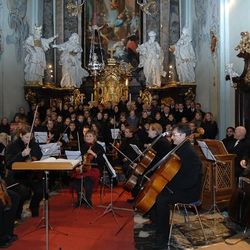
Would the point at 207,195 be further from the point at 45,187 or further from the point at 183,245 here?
the point at 45,187

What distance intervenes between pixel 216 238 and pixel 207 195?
1.83 meters

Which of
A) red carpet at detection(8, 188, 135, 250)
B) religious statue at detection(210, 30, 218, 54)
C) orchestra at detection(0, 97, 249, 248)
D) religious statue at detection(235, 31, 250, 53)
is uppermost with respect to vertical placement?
religious statue at detection(210, 30, 218, 54)

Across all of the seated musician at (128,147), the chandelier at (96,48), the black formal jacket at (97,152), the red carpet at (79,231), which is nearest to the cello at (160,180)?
the red carpet at (79,231)

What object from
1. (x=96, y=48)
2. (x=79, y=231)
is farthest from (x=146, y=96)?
(x=79, y=231)

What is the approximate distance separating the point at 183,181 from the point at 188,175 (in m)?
0.10

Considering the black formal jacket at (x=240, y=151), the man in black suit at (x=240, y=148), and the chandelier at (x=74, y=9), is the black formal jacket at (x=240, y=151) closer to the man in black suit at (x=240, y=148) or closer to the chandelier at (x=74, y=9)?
the man in black suit at (x=240, y=148)

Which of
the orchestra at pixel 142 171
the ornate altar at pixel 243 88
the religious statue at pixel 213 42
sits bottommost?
the orchestra at pixel 142 171

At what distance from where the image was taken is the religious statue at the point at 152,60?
17.4 metres

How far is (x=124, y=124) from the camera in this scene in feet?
40.1

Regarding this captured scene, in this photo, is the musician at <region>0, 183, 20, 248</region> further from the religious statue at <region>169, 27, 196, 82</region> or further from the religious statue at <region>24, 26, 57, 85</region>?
the religious statue at <region>169, 27, 196, 82</region>

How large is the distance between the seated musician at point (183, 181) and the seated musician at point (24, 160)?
2111mm

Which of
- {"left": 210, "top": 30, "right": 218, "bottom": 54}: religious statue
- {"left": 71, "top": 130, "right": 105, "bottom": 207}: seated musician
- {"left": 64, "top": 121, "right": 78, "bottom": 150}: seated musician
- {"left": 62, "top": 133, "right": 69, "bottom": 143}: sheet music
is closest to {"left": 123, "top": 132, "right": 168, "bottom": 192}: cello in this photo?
{"left": 71, "top": 130, "right": 105, "bottom": 207}: seated musician

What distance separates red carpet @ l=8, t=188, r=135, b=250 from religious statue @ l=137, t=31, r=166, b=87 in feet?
32.3

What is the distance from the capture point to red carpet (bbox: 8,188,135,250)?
569cm
